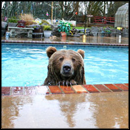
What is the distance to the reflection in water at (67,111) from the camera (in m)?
1.92

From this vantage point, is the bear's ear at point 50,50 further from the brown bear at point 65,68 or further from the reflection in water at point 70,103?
the reflection in water at point 70,103

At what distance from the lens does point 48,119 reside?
1996 mm

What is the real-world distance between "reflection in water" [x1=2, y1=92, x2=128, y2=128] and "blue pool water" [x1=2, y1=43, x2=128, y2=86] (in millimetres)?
4037

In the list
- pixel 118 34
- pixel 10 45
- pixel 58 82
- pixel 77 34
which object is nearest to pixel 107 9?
pixel 118 34

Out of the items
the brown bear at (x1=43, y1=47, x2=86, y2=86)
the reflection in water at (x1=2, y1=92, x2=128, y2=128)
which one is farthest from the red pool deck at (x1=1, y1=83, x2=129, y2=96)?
the brown bear at (x1=43, y1=47, x2=86, y2=86)

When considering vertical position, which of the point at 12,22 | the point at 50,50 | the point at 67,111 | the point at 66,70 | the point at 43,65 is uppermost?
the point at 12,22

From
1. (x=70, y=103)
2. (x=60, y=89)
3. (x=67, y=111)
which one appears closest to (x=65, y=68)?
(x=60, y=89)

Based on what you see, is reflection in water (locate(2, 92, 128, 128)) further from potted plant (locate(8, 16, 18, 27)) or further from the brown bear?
potted plant (locate(8, 16, 18, 27))

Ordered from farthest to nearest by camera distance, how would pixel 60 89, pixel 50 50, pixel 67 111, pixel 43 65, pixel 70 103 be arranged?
pixel 43 65
pixel 50 50
pixel 60 89
pixel 70 103
pixel 67 111

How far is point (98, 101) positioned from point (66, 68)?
0.72 metres

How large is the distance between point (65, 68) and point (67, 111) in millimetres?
916

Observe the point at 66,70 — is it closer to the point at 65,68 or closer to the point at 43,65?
the point at 65,68

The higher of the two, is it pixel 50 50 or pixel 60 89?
pixel 50 50

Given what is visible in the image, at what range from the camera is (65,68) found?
3033mm
